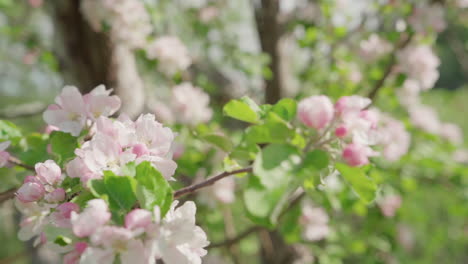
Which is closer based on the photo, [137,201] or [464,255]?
[137,201]

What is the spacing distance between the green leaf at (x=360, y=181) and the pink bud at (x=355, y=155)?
34 millimetres

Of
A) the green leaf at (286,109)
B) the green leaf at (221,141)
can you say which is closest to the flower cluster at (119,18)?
the green leaf at (221,141)

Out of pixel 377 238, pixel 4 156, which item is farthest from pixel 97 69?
pixel 377 238

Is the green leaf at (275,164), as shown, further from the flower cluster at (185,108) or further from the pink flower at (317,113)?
the flower cluster at (185,108)

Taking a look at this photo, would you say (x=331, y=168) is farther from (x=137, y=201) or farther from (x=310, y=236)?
(x=310, y=236)

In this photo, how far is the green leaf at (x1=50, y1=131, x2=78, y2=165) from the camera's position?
3.01ft

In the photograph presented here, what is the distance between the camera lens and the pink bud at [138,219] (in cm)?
64

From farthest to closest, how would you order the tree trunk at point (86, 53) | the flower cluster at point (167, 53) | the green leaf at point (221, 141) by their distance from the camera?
the flower cluster at point (167, 53)
the tree trunk at point (86, 53)
the green leaf at point (221, 141)

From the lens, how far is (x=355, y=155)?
80 cm

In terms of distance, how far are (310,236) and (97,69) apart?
167 cm

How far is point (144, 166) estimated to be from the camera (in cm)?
73

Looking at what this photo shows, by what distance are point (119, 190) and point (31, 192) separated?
0.25 meters

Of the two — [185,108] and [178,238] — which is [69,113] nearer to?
[178,238]

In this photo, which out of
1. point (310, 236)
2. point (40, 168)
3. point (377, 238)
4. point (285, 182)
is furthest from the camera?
point (377, 238)
